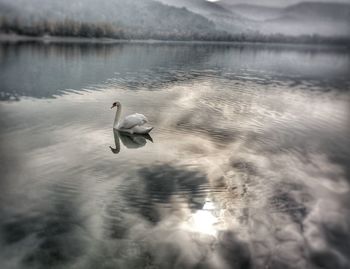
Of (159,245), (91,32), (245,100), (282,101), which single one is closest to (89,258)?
(159,245)

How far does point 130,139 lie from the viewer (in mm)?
15664

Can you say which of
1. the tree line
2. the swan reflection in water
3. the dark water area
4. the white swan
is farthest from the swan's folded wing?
the tree line

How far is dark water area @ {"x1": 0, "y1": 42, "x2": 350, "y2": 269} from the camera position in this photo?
8273mm

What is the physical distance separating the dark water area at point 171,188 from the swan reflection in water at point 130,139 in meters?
0.09

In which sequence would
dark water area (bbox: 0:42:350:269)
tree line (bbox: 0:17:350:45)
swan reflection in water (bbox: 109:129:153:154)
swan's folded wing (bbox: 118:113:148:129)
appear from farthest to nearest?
tree line (bbox: 0:17:350:45), swan's folded wing (bbox: 118:113:148:129), swan reflection in water (bbox: 109:129:153:154), dark water area (bbox: 0:42:350:269)

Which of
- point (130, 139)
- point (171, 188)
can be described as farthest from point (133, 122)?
point (171, 188)

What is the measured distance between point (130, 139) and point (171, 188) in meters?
5.16

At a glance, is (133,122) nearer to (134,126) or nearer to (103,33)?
(134,126)

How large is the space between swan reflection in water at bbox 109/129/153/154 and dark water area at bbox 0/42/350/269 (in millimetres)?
92

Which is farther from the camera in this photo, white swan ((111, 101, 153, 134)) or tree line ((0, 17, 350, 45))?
tree line ((0, 17, 350, 45))

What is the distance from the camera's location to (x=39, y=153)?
13.3 m

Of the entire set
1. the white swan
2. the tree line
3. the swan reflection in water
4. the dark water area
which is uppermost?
the tree line

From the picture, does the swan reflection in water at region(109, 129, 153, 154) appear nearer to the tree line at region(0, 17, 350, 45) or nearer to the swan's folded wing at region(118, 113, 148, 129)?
the swan's folded wing at region(118, 113, 148, 129)

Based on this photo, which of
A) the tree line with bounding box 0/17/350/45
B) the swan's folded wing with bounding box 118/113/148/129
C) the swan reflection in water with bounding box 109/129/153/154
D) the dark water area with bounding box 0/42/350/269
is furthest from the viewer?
the tree line with bounding box 0/17/350/45
